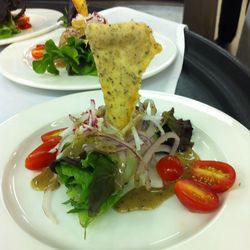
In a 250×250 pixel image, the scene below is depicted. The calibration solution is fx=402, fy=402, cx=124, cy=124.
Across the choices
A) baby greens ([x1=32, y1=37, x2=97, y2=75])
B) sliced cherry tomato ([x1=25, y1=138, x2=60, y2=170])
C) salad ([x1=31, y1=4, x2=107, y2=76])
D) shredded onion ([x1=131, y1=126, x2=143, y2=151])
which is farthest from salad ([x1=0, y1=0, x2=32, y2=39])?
shredded onion ([x1=131, y1=126, x2=143, y2=151])

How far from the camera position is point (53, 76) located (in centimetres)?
183

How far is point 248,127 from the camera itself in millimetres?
1355

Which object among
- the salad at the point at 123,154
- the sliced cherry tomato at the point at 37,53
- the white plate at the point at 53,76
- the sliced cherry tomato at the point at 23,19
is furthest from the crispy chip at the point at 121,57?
the sliced cherry tomato at the point at 23,19

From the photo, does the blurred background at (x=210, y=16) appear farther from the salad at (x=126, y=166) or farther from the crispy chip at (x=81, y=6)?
the salad at (x=126, y=166)

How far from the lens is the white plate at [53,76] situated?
171cm

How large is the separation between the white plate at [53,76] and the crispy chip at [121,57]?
0.55 m

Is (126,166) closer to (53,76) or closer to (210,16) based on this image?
(53,76)

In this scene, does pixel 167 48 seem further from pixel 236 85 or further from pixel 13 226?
pixel 13 226

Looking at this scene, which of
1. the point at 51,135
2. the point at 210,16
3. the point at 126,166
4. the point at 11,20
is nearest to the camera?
the point at 126,166

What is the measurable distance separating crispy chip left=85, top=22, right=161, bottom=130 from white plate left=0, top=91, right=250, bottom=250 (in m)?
0.31

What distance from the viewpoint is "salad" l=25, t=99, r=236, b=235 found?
3.51ft

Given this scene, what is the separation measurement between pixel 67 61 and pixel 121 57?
0.87 m

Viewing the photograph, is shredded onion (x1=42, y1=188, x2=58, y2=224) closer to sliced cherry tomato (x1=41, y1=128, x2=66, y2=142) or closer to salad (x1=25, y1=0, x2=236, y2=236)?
salad (x1=25, y1=0, x2=236, y2=236)

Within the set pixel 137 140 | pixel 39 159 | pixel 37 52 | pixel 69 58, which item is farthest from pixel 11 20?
pixel 137 140
